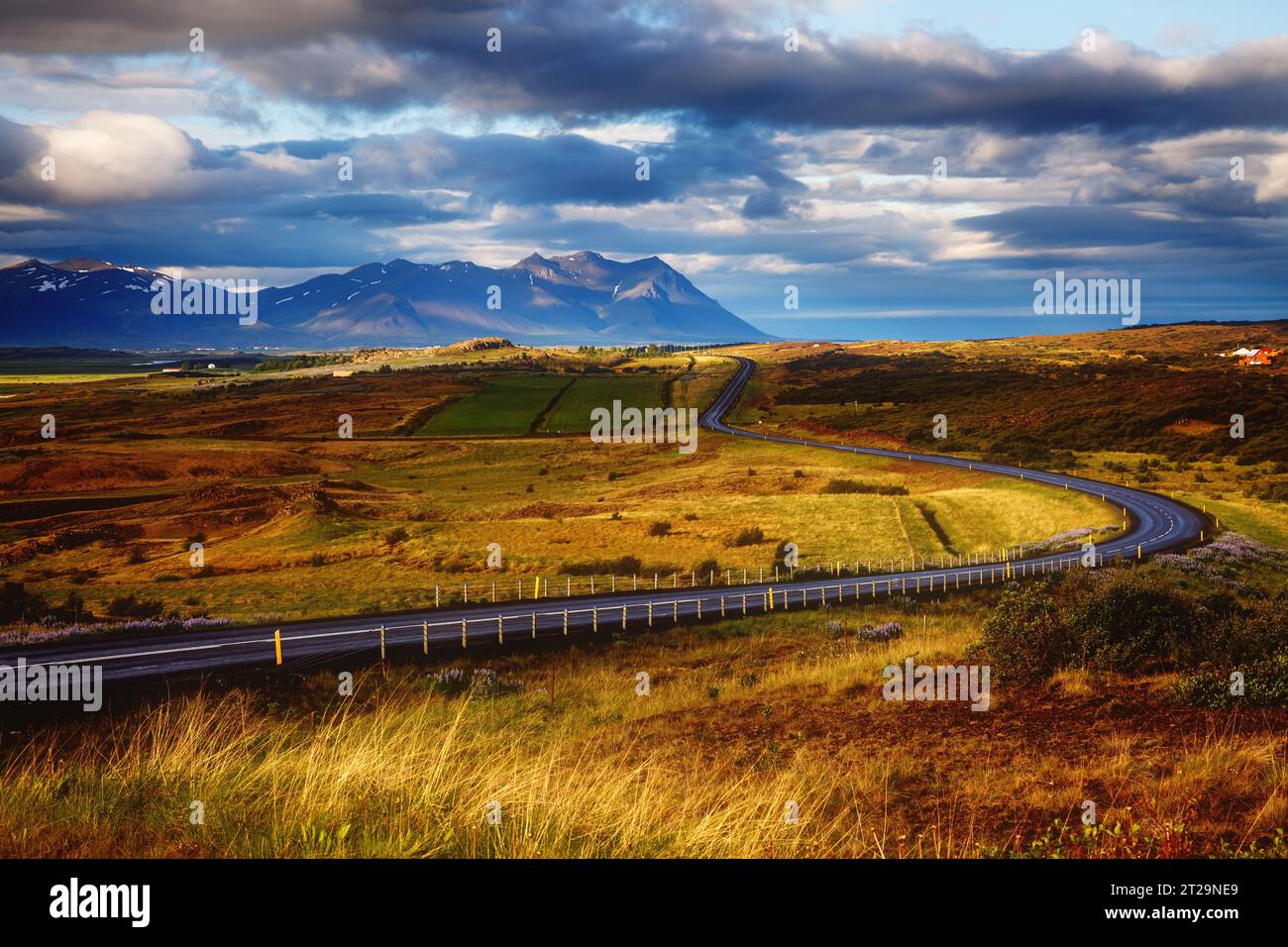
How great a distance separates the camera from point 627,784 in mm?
8219

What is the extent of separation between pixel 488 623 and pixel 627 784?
2402 centimetres

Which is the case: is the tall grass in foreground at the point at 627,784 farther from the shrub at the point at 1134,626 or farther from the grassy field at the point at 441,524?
the grassy field at the point at 441,524

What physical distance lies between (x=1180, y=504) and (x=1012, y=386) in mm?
89352

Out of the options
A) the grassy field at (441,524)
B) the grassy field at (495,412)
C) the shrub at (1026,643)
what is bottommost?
the grassy field at (441,524)

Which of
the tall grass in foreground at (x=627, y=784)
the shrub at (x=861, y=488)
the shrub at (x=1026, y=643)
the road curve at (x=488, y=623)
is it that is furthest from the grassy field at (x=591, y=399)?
the tall grass in foreground at (x=627, y=784)

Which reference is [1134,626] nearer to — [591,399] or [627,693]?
[627,693]

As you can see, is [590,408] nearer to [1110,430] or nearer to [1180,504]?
[1110,430]

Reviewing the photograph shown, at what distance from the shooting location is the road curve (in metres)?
24.6

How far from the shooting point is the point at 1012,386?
486 feet

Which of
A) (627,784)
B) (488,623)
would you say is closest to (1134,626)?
(627,784)


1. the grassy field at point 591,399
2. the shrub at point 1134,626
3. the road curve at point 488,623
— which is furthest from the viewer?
the grassy field at point 591,399

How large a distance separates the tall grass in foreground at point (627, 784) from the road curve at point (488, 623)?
533 centimetres

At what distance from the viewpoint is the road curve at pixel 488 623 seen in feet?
80.8
